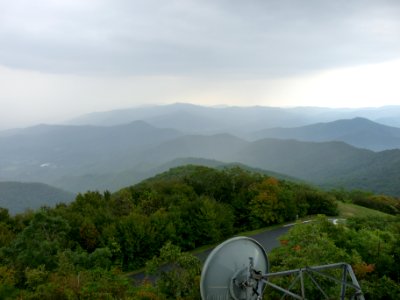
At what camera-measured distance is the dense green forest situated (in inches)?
628

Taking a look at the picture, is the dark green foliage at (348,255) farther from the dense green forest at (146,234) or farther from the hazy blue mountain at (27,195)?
the hazy blue mountain at (27,195)

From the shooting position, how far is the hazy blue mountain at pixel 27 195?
585 feet

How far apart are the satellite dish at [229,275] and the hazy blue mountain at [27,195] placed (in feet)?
612

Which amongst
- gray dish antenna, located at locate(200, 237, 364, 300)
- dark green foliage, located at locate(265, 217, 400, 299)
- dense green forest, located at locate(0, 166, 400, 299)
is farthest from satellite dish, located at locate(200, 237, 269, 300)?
dense green forest, located at locate(0, 166, 400, 299)

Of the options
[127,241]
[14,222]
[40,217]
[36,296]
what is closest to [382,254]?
[36,296]

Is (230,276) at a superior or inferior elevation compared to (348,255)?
superior

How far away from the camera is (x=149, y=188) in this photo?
40.7m

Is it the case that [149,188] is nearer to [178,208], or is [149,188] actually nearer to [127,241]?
[178,208]

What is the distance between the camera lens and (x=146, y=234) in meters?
30.2

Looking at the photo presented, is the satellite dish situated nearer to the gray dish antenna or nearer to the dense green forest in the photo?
the gray dish antenna

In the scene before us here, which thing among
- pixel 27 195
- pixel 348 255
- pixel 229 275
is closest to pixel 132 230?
pixel 348 255

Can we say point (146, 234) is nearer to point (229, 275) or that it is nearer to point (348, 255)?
point (348, 255)

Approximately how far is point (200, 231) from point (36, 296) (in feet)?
65.5

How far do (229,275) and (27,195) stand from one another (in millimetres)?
202558
